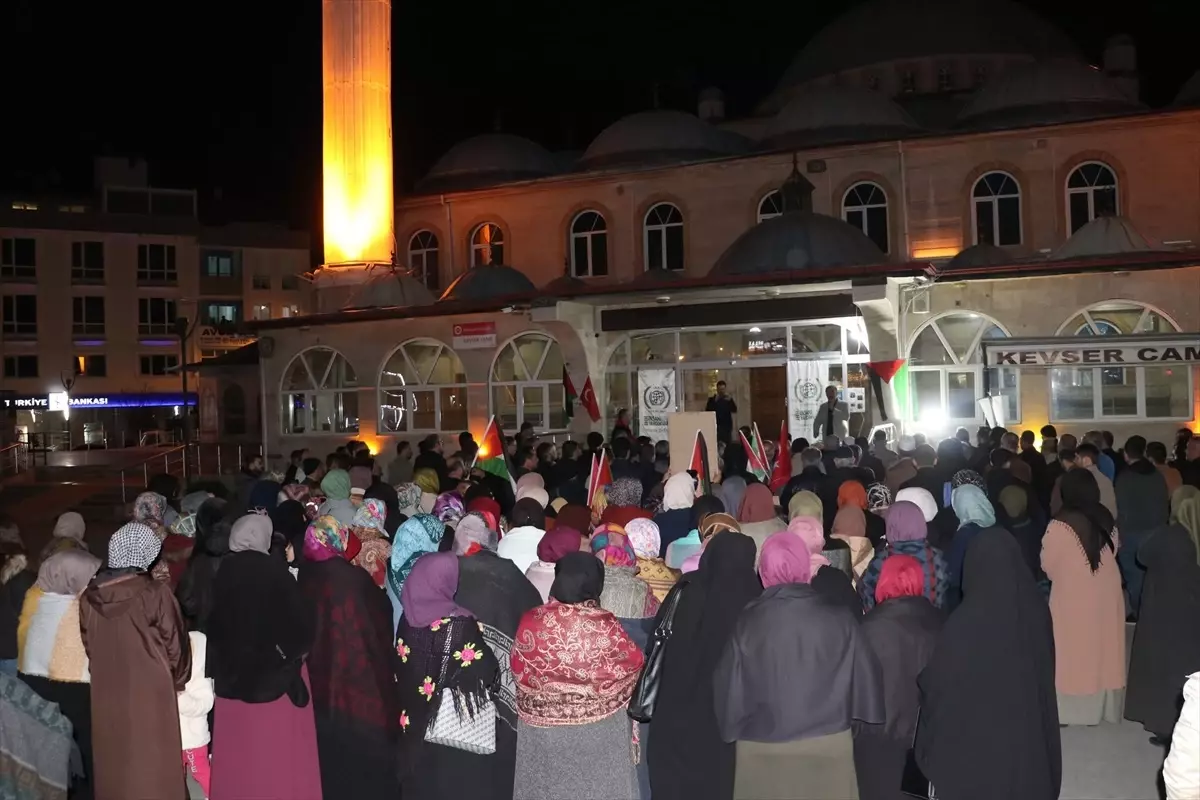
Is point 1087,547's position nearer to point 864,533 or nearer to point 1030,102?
point 864,533

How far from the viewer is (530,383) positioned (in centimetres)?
2486

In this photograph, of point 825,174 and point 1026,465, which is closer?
point 1026,465

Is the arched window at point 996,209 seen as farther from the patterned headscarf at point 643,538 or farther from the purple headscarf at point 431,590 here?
the purple headscarf at point 431,590

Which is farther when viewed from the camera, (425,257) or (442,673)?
(425,257)

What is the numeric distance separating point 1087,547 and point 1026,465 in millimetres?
2832

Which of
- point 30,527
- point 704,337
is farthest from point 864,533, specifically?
point 30,527

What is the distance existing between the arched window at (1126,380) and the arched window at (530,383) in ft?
32.2

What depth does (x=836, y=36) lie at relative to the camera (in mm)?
36562

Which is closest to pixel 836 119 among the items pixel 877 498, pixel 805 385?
pixel 805 385

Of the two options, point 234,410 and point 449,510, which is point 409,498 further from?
point 234,410

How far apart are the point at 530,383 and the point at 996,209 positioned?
11951 millimetres

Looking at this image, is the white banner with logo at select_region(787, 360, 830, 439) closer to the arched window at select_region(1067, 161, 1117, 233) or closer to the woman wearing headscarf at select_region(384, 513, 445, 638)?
the arched window at select_region(1067, 161, 1117, 233)

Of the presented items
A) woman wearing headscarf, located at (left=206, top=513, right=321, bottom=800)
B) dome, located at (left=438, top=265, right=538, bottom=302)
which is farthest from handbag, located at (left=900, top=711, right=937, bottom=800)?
dome, located at (left=438, top=265, right=538, bottom=302)

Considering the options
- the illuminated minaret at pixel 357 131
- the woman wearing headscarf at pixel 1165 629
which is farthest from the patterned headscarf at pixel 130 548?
the illuminated minaret at pixel 357 131
